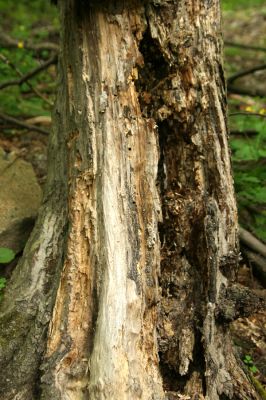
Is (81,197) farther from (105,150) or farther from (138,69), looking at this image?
(138,69)

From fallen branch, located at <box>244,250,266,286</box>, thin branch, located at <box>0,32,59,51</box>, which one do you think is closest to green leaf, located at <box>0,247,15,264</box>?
fallen branch, located at <box>244,250,266,286</box>

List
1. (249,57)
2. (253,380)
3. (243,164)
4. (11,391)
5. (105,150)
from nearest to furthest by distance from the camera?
(11,391)
(105,150)
(253,380)
(243,164)
(249,57)

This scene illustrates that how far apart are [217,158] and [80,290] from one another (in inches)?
40.7

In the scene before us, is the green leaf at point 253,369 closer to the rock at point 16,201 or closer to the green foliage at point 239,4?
the rock at point 16,201

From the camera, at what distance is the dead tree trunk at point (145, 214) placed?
2.57m

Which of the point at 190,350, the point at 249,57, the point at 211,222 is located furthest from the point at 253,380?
the point at 249,57

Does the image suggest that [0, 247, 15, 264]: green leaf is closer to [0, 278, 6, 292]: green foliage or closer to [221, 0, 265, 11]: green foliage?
[0, 278, 6, 292]: green foliage

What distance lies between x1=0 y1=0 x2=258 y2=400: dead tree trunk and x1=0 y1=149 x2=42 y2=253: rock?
1.86 feet

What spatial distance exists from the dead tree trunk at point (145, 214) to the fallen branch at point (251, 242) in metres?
0.98

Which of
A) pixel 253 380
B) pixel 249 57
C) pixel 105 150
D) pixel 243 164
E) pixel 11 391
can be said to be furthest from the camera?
pixel 249 57

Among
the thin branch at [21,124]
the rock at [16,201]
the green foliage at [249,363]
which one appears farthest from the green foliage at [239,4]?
the green foliage at [249,363]

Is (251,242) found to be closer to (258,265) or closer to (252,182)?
(258,265)

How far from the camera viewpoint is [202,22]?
281cm

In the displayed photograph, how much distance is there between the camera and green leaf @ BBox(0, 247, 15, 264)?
3.27 meters
